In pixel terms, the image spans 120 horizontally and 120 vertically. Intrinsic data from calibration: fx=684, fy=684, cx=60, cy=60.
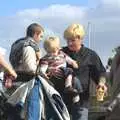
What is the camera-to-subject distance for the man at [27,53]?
9.17m

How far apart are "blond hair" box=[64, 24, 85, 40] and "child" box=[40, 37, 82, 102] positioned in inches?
8.3

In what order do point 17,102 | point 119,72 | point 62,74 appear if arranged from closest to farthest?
point 119,72 → point 17,102 → point 62,74

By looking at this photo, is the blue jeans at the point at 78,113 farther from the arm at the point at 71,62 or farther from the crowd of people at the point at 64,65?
the arm at the point at 71,62

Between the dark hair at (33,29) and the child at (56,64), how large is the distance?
0.19 m

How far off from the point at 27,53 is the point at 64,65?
0.59 meters

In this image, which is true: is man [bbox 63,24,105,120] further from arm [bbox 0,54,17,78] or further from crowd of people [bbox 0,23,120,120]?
arm [bbox 0,54,17,78]

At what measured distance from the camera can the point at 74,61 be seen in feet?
31.3

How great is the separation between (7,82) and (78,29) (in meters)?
1.34

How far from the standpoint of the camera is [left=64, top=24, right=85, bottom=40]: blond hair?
958 centimetres

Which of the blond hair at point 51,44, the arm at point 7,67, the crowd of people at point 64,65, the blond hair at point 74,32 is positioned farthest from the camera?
the blond hair at point 74,32

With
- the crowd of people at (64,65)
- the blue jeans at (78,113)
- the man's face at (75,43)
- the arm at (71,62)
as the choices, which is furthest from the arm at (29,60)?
the blue jeans at (78,113)

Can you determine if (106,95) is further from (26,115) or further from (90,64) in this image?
(26,115)

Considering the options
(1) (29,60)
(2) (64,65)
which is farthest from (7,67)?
(2) (64,65)

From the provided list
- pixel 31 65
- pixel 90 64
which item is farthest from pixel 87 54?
pixel 31 65
